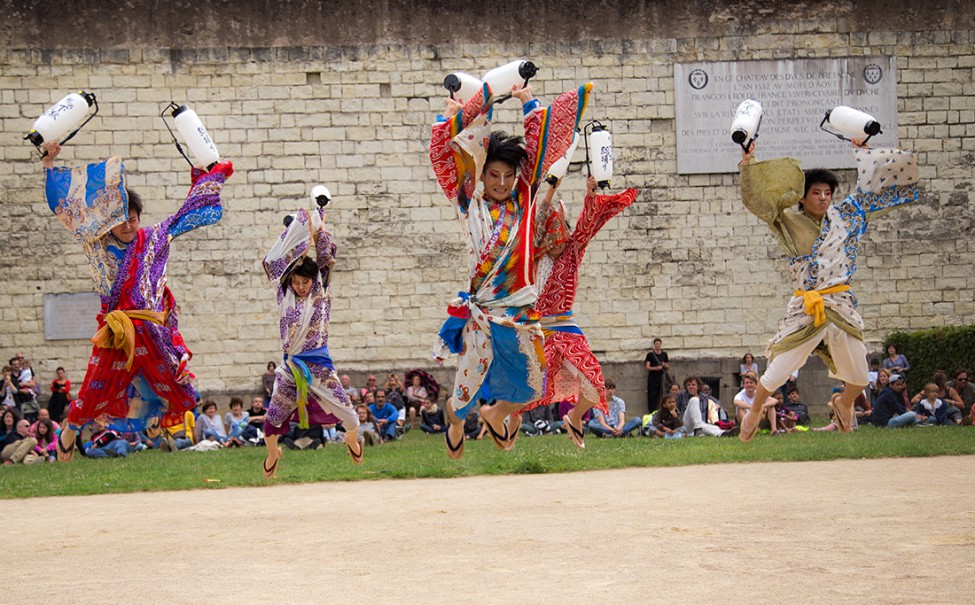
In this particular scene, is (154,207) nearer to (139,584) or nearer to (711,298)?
(711,298)

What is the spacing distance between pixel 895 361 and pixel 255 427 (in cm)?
919

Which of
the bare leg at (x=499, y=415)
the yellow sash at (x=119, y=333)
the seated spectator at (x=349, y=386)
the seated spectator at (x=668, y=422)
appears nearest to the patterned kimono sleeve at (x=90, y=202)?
the yellow sash at (x=119, y=333)

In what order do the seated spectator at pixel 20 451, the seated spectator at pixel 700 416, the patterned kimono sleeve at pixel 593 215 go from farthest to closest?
the seated spectator at pixel 700 416 → the seated spectator at pixel 20 451 → the patterned kimono sleeve at pixel 593 215

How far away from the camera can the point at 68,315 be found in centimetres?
2012

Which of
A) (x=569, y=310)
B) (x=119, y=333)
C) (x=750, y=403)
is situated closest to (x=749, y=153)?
(x=569, y=310)

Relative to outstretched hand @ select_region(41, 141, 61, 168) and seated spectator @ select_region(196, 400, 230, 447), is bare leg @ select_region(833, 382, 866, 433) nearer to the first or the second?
outstretched hand @ select_region(41, 141, 61, 168)

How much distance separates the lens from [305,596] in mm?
6535

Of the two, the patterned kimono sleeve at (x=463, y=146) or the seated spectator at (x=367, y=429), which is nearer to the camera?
the patterned kimono sleeve at (x=463, y=146)

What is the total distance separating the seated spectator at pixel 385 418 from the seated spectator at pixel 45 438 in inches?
161

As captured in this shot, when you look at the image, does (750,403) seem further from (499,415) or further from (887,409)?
(499,415)

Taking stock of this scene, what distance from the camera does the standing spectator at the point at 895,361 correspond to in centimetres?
1909

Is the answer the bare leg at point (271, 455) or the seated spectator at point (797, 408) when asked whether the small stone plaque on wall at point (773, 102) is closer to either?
the seated spectator at point (797, 408)

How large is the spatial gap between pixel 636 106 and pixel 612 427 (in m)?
6.05

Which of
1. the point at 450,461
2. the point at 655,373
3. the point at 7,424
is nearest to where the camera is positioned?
the point at 450,461
